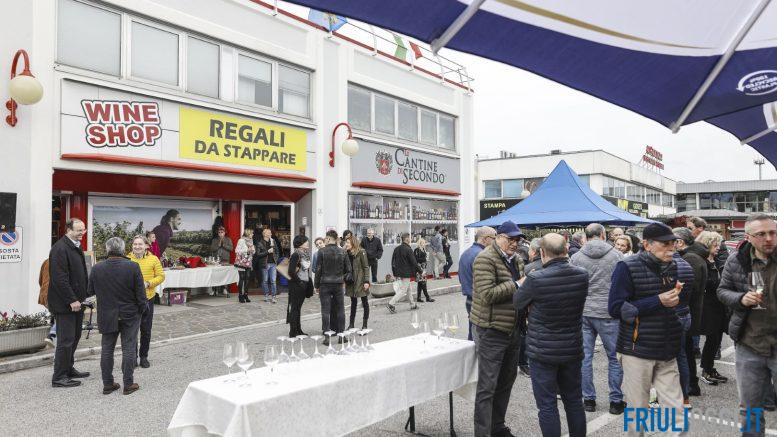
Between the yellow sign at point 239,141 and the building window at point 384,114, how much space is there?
3.52 meters

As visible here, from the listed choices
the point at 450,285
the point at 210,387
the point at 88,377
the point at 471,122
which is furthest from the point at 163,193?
the point at 471,122

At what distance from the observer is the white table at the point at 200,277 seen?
1188cm

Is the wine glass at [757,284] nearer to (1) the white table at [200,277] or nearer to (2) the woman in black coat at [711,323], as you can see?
(2) the woman in black coat at [711,323]

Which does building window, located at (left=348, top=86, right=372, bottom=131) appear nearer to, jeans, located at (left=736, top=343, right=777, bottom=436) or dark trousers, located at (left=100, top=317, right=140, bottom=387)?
dark trousers, located at (left=100, top=317, right=140, bottom=387)

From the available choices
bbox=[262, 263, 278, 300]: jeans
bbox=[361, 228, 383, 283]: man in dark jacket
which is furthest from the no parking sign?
bbox=[361, 228, 383, 283]: man in dark jacket

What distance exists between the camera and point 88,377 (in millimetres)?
6594

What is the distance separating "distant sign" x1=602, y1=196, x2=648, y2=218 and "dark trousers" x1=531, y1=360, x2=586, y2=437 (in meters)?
37.3

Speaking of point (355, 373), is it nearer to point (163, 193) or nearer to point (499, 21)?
point (499, 21)

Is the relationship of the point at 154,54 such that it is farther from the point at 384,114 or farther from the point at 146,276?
the point at 384,114

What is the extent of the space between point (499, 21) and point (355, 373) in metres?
2.55

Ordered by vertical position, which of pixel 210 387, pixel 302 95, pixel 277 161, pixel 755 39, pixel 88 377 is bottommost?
pixel 88 377

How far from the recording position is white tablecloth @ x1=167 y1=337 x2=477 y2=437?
311 cm

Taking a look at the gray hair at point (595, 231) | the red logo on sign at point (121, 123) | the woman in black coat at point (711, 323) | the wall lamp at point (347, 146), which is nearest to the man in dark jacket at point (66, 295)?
the red logo on sign at point (121, 123)

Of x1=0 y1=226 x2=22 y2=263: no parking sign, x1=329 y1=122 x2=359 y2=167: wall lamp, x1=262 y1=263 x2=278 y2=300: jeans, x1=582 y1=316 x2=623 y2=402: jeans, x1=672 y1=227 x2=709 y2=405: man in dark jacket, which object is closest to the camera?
x1=582 y1=316 x2=623 y2=402: jeans
